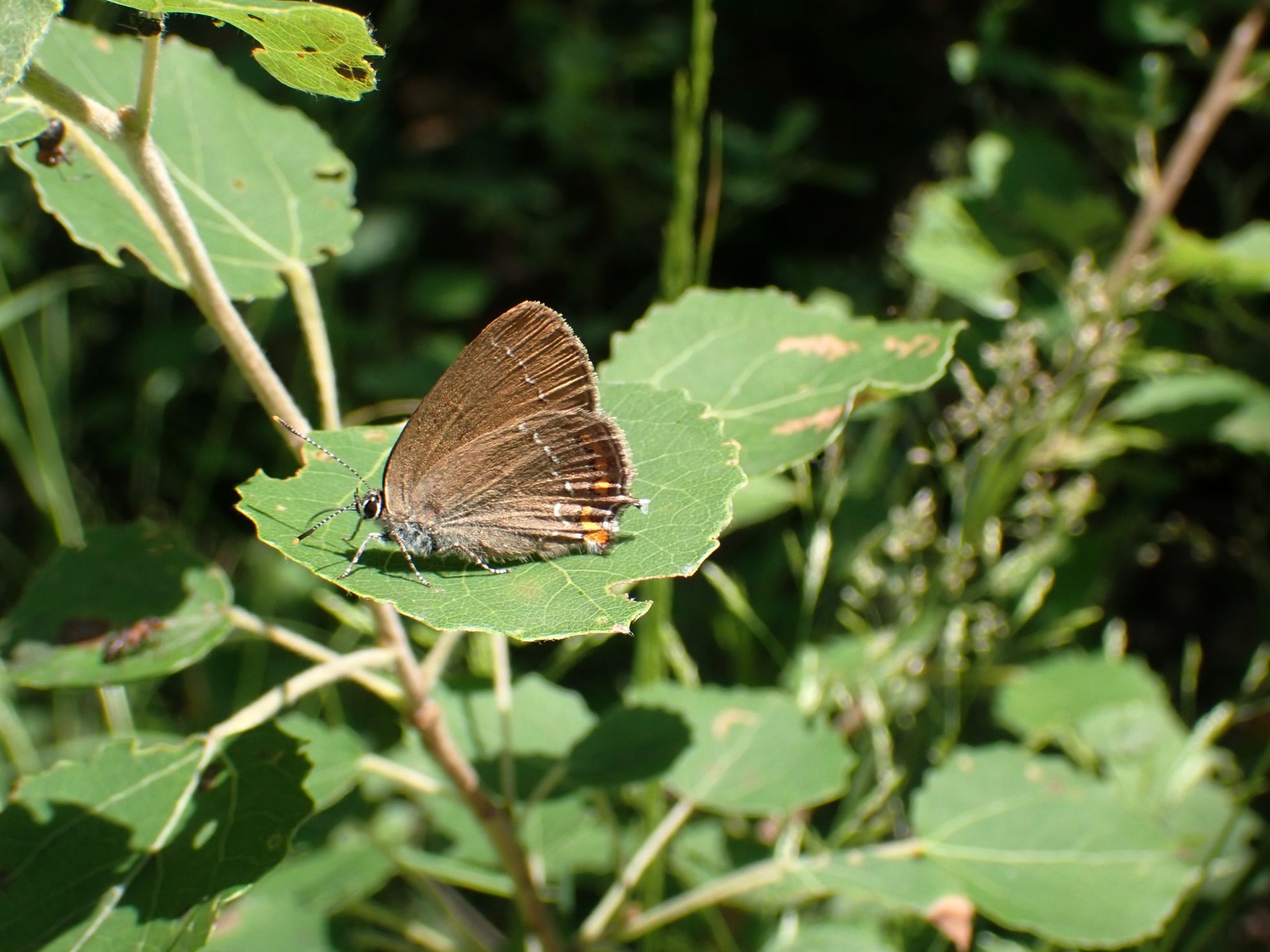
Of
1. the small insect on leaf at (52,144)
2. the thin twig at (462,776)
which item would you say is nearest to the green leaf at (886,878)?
the thin twig at (462,776)

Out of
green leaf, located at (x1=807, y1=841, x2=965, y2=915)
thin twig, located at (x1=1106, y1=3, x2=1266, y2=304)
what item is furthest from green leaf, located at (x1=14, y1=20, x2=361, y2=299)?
thin twig, located at (x1=1106, y1=3, x2=1266, y2=304)

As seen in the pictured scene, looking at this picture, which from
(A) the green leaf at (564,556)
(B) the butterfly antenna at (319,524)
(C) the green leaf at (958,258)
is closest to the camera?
(A) the green leaf at (564,556)

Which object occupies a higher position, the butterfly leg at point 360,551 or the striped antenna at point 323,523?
the striped antenna at point 323,523

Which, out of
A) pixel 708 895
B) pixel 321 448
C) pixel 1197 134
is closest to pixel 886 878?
pixel 708 895

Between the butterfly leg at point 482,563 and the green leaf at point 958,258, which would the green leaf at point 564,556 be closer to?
the butterfly leg at point 482,563

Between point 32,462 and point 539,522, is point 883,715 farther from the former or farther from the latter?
point 32,462
